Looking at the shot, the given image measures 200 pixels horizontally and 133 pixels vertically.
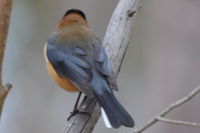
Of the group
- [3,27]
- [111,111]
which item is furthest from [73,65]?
[3,27]

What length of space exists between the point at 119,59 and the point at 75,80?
40cm

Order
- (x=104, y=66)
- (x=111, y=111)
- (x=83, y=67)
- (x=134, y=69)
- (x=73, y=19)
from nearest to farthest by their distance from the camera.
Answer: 1. (x=111, y=111)
2. (x=104, y=66)
3. (x=83, y=67)
4. (x=73, y=19)
5. (x=134, y=69)

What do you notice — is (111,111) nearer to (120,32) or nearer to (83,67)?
(83,67)

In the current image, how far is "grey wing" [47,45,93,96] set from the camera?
4.16 m

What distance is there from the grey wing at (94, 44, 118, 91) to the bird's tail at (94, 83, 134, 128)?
10cm

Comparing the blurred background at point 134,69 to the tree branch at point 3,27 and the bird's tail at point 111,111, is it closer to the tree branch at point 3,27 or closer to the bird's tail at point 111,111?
the bird's tail at point 111,111

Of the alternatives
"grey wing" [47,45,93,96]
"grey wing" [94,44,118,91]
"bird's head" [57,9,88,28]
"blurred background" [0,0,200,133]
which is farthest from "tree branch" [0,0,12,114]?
"blurred background" [0,0,200,133]

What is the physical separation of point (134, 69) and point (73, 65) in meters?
4.35

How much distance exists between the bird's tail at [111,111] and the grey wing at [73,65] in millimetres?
120

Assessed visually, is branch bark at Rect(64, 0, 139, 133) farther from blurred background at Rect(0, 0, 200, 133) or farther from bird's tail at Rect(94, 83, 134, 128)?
blurred background at Rect(0, 0, 200, 133)

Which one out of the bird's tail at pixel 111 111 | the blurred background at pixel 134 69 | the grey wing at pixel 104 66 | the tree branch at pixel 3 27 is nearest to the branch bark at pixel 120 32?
the grey wing at pixel 104 66

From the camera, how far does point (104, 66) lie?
4.18m

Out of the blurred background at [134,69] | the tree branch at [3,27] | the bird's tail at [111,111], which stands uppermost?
the tree branch at [3,27]

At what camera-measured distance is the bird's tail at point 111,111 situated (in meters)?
3.67
